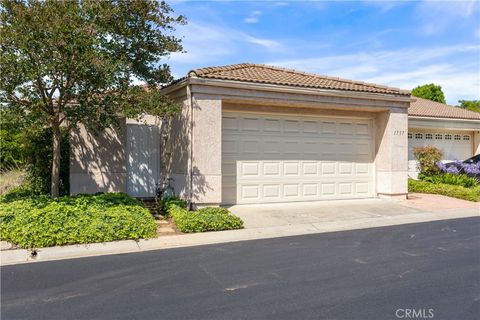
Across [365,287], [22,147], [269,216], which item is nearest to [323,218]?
[269,216]

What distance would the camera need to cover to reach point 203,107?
33.8 ft

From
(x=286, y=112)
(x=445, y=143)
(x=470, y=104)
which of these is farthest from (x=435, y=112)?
(x=470, y=104)

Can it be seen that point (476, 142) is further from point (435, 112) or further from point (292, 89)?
point (292, 89)

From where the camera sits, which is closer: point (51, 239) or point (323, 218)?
point (51, 239)

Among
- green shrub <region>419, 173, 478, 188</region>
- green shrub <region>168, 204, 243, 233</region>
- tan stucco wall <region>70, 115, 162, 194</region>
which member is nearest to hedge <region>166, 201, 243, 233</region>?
green shrub <region>168, 204, 243, 233</region>

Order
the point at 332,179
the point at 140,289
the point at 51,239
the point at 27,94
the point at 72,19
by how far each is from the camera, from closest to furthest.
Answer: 1. the point at 140,289
2. the point at 51,239
3. the point at 72,19
4. the point at 27,94
5. the point at 332,179

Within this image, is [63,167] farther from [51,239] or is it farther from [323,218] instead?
[323,218]

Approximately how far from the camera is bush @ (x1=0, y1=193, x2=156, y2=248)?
7.36 metres

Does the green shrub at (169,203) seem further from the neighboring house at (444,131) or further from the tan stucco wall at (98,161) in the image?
the neighboring house at (444,131)

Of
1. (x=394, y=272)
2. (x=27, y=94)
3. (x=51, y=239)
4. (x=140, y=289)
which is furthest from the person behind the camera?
(x=27, y=94)

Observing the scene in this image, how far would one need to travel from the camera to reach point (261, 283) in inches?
218

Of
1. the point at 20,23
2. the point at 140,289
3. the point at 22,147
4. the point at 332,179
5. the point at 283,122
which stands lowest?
the point at 140,289

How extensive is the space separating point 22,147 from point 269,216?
740 cm
